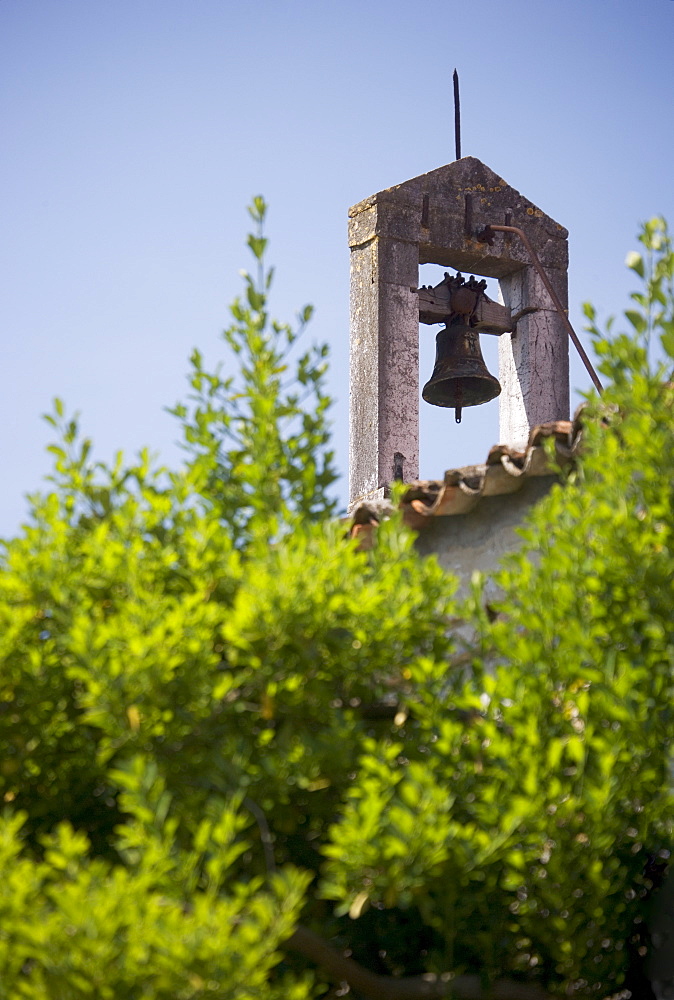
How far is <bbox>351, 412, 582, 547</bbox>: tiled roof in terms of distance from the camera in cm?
409

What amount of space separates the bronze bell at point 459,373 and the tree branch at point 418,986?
4.01m

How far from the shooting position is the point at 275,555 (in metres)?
2.95

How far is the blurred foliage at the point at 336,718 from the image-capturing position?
2.56m

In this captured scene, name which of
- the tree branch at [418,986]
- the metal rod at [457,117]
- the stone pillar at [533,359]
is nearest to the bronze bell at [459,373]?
the stone pillar at [533,359]

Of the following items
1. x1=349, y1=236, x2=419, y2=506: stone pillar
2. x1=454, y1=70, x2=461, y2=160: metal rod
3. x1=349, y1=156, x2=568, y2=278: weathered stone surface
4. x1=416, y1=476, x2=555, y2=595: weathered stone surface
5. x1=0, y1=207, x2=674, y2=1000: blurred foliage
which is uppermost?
x1=454, y1=70, x2=461, y2=160: metal rod

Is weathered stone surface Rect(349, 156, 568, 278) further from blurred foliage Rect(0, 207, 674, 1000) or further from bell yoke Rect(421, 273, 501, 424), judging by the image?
blurred foliage Rect(0, 207, 674, 1000)

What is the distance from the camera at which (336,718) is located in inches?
113

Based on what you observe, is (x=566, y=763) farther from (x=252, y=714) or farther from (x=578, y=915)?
(x=252, y=714)

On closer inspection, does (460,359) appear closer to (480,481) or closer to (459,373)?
(459,373)

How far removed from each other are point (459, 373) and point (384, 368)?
0.53 metres

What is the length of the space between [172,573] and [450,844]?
109cm

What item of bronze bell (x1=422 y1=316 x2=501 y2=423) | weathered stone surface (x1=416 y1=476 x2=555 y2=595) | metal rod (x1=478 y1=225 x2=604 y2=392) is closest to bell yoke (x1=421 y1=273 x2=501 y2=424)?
bronze bell (x1=422 y1=316 x2=501 y2=423)

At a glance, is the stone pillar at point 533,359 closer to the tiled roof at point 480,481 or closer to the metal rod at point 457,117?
the metal rod at point 457,117

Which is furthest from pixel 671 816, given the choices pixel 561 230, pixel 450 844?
pixel 561 230
